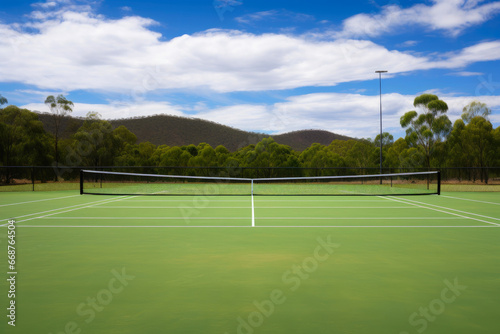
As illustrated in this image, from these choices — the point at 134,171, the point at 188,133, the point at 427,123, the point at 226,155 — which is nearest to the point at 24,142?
the point at 134,171

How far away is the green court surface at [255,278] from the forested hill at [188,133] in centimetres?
10255

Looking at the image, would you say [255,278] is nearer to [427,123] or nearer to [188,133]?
[427,123]

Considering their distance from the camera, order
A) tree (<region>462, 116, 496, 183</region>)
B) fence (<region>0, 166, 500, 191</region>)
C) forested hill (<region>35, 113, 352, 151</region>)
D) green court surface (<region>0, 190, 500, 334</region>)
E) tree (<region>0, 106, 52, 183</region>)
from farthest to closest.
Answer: forested hill (<region>35, 113, 352, 151</region>) → tree (<region>462, 116, 496, 183</region>) → tree (<region>0, 106, 52, 183</region>) → fence (<region>0, 166, 500, 191</region>) → green court surface (<region>0, 190, 500, 334</region>)

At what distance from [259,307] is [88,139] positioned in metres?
57.0

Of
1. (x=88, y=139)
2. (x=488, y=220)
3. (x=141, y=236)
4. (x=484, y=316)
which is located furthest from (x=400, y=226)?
(x=88, y=139)

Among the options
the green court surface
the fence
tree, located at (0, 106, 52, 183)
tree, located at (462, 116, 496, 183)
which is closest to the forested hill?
tree, located at (462, 116, 496, 183)

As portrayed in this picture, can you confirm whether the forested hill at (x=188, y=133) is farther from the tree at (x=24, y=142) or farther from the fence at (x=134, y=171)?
the fence at (x=134, y=171)

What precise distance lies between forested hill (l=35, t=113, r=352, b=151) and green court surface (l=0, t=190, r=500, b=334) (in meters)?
103

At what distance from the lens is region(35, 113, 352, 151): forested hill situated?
116 metres

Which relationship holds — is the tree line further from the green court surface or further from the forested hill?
the forested hill

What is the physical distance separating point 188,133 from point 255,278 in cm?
11793

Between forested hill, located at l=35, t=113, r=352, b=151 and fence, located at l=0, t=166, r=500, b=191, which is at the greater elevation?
forested hill, located at l=35, t=113, r=352, b=151

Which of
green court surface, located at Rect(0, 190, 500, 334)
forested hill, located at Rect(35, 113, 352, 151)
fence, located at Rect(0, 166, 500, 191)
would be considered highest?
forested hill, located at Rect(35, 113, 352, 151)

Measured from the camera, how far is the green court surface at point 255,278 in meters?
4.36
